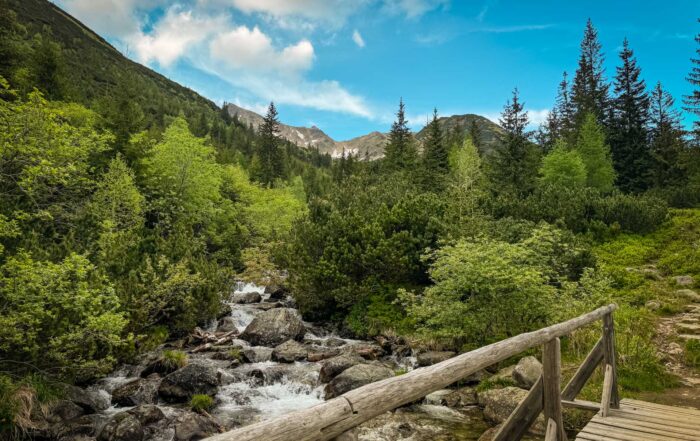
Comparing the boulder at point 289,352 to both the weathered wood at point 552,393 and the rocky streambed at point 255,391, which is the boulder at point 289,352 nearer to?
the rocky streambed at point 255,391

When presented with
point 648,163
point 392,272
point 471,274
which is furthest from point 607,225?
point 648,163

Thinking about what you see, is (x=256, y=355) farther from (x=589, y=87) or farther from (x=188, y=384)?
(x=589, y=87)

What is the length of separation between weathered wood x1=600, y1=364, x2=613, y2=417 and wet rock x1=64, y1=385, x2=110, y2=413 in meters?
12.3

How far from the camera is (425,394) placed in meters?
2.64

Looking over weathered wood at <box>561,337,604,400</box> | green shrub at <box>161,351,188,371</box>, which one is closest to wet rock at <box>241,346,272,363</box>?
green shrub at <box>161,351,188,371</box>

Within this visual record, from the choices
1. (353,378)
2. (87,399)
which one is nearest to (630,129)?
(353,378)

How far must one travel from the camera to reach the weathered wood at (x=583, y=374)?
18.8 ft

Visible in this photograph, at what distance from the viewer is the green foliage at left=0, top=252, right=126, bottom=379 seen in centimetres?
973

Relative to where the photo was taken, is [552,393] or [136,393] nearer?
[552,393]

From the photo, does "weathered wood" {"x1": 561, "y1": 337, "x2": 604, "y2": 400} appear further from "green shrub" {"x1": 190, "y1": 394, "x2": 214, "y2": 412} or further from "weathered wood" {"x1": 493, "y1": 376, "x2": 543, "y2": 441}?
"green shrub" {"x1": 190, "y1": 394, "x2": 214, "y2": 412}

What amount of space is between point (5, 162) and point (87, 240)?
6362mm

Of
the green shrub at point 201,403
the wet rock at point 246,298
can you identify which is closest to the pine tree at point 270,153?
the wet rock at point 246,298

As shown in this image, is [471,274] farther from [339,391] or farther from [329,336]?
[329,336]

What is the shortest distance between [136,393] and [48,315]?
342 cm
